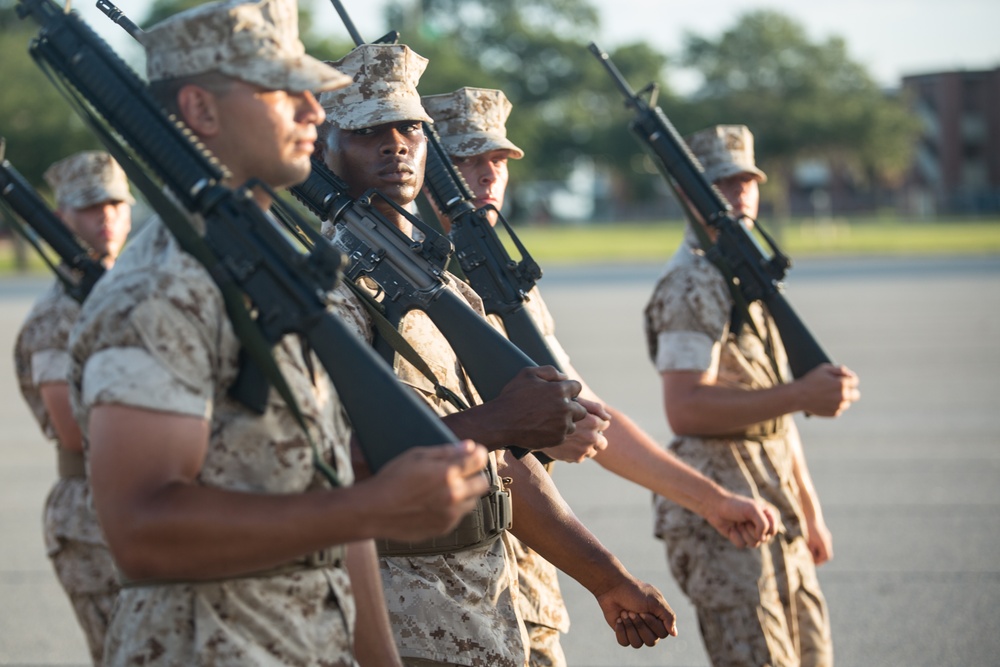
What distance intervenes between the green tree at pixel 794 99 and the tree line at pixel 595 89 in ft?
0.15

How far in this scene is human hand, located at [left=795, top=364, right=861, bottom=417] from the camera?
4410 mm

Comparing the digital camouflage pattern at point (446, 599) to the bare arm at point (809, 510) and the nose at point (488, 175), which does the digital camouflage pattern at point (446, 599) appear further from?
the bare arm at point (809, 510)

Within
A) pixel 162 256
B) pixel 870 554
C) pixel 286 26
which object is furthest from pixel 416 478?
pixel 870 554

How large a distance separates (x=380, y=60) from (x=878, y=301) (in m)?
19.2

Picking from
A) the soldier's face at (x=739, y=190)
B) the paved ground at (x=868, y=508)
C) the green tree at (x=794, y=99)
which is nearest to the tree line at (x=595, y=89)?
the green tree at (x=794, y=99)

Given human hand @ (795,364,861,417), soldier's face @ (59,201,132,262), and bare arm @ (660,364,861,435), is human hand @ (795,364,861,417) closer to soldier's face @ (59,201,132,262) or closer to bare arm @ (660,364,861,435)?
bare arm @ (660,364,861,435)

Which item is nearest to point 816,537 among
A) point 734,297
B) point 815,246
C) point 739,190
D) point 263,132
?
point 734,297

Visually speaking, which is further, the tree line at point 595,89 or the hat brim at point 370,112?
the tree line at point 595,89

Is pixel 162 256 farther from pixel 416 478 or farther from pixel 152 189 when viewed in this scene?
pixel 416 478

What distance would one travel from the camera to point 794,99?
56.5m

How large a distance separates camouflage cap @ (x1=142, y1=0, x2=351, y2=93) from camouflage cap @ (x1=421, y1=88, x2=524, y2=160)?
1710 mm

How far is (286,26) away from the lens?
2.29m

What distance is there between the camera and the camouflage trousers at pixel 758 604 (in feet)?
14.2

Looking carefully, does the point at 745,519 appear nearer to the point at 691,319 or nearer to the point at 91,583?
the point at 691,319
